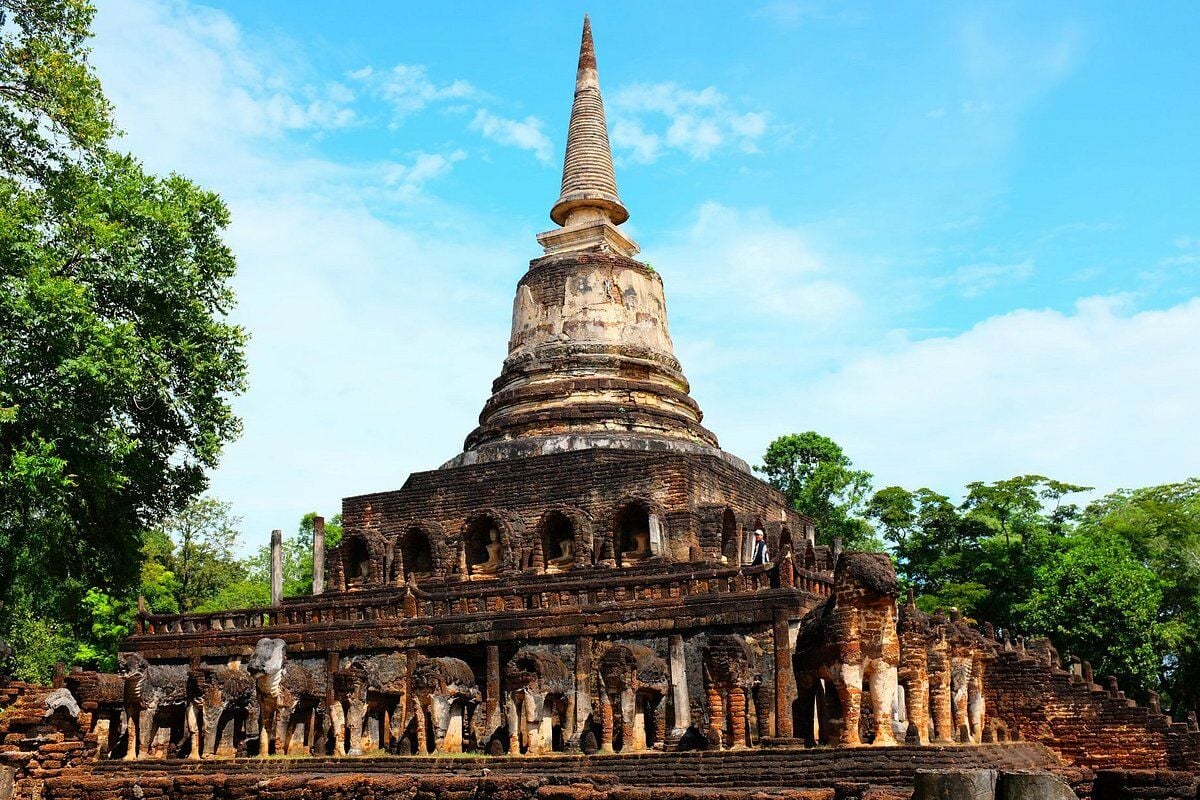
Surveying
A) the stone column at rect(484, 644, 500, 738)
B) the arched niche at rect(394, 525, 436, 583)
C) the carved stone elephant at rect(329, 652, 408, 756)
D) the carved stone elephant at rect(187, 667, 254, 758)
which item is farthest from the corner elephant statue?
the arched niche at rect(394, 525, 436, 583)

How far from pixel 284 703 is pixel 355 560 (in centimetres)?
802

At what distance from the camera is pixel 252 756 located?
61.0 feet

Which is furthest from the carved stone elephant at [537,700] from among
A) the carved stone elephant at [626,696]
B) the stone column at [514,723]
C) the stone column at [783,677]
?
the stone column at [783,677]

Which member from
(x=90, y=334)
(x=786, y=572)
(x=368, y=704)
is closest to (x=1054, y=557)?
(x=786, y=572)

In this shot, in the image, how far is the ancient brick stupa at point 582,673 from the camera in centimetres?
1495

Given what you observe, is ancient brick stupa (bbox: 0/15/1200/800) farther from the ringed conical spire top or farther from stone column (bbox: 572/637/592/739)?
the ringed conical spire top

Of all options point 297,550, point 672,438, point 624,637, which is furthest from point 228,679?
point 297,550

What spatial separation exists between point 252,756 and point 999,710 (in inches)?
486

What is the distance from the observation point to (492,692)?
18688 millimetres

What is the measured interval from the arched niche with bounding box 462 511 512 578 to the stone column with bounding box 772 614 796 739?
831 cm

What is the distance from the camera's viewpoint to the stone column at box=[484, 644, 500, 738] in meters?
18.3

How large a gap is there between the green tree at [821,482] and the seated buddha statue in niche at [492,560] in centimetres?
1401

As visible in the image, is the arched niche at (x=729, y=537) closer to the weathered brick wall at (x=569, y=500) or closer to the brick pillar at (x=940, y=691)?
the weathered brick wall at (x=569, y=500)

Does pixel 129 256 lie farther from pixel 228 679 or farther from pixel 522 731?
pixel 522 731
